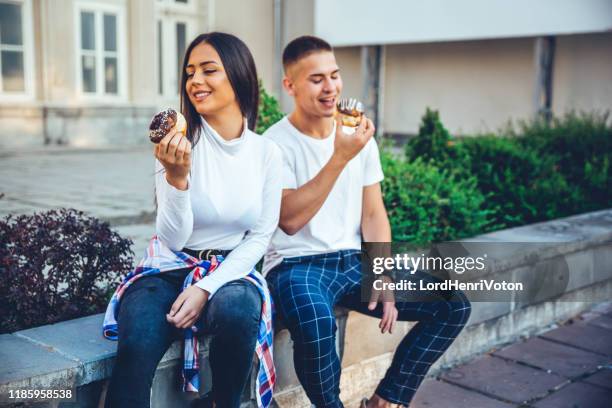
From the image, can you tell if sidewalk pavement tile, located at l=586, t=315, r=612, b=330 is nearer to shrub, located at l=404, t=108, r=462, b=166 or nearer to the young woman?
shrub, located at l=404, t=108, r=462, b=166

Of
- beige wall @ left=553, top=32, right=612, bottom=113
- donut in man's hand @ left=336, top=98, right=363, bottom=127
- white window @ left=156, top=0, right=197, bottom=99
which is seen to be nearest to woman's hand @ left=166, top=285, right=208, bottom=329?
donut in man's hand @ left=336, top=98, right=363, bottom=127

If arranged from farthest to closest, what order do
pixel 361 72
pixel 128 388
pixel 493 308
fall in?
pixel 361 72 < pixel 493 308 < pixel 128 388

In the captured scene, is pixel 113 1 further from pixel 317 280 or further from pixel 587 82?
pixel 317 280

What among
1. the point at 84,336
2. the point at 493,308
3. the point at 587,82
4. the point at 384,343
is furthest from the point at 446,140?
the point at 587,82

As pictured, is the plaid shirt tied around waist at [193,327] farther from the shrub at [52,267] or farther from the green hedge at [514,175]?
the green hedge at [514,175]

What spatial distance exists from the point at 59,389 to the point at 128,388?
22 cm

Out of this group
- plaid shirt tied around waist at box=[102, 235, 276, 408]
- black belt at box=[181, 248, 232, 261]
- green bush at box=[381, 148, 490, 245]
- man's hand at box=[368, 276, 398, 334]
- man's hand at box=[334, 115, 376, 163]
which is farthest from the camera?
green bush at box=[381, 148, 490, 245]

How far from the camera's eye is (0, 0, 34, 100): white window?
511 inches

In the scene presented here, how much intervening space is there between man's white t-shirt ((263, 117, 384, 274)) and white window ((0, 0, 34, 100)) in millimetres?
11432

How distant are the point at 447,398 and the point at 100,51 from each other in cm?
1246

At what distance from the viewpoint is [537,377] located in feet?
11.8

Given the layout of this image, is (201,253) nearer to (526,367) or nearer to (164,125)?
(164,125)

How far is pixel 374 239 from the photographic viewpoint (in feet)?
10.1

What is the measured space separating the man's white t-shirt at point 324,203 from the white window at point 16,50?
450 inches
